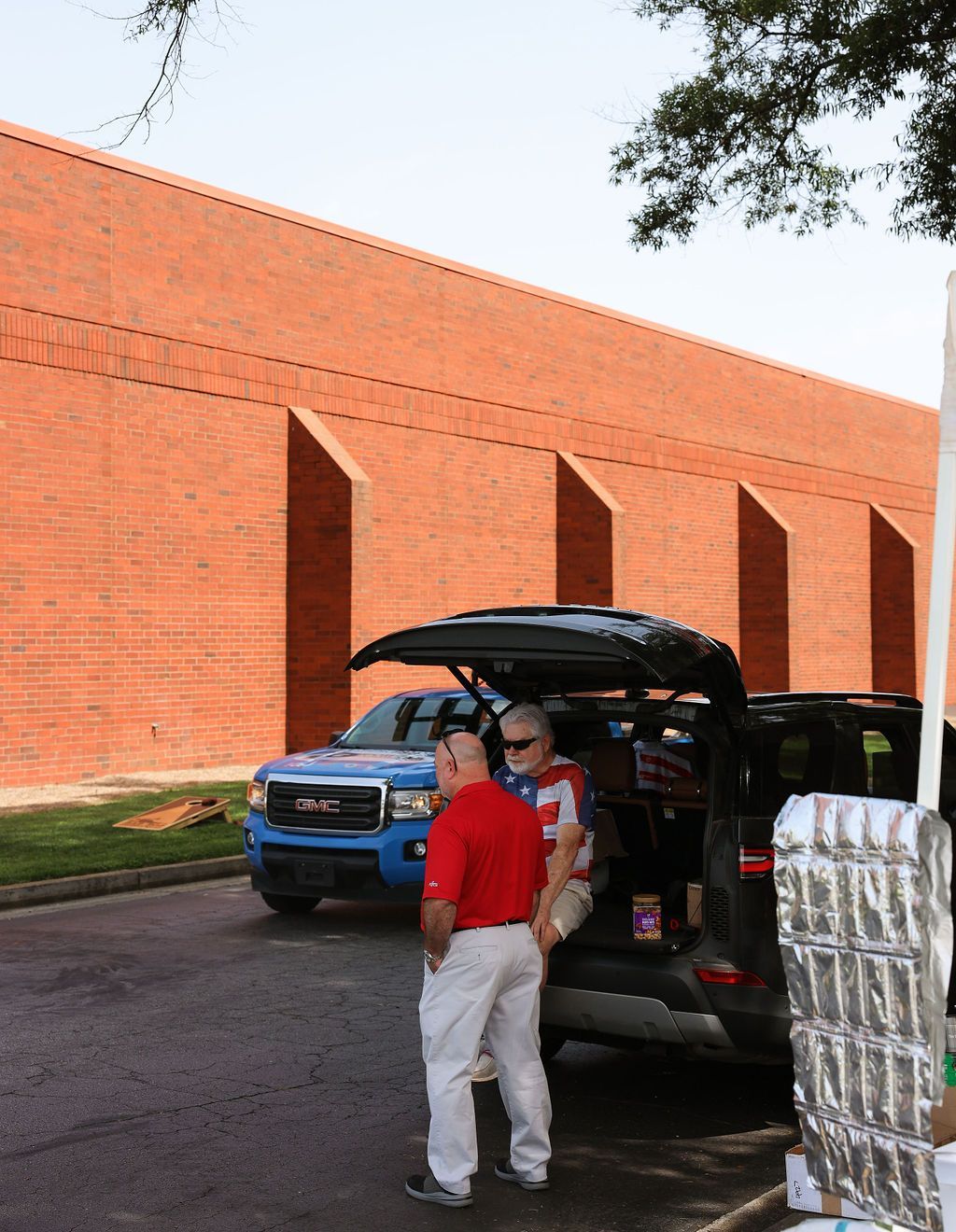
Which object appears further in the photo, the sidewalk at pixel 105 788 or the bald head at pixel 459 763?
the sidewalk at pixel 105 788

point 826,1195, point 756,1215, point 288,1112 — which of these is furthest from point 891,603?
point 826,1195

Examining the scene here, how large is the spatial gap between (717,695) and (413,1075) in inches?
93.8

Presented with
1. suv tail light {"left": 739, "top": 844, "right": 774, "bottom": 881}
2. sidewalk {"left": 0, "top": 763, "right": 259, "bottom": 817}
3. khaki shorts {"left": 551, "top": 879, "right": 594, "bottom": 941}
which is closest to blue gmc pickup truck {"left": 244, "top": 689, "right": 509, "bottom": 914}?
khaki shorts {"left": 551, "top": 879, "right": 594, "bottom": 941}

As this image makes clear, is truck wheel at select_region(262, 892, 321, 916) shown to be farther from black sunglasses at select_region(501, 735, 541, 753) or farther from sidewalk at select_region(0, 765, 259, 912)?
black sunglasses at select_region(501, 735, 541, 753)

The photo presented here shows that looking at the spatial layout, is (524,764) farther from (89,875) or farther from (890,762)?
(89,875)

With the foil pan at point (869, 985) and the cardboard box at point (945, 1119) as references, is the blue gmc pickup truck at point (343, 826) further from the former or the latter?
the foil pan at point (869, 985)

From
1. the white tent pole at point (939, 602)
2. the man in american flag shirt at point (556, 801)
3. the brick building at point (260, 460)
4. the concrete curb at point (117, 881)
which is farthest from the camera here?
the brick building at point (260, 460)

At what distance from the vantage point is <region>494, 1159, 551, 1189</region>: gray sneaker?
530 centimetres

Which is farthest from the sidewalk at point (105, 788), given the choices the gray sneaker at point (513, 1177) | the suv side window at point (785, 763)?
the gray sneaker at point (513, 1177)

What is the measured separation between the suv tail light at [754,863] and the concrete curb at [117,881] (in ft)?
24.9

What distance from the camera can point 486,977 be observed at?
16.7 ft

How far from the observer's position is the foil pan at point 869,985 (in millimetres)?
3125

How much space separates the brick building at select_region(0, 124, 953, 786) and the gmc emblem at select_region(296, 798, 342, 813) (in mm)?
9041

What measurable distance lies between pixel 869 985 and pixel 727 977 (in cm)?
265
